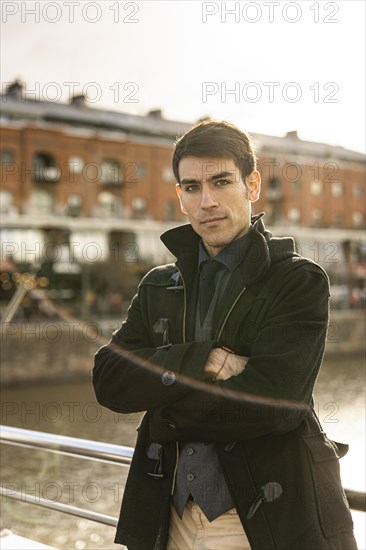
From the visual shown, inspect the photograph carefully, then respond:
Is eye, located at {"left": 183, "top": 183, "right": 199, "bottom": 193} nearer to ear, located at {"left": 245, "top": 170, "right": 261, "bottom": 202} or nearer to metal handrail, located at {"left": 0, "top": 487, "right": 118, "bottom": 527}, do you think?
ear, located at {"left": 245, "top": 170, "right": 261, "bottom": 202}

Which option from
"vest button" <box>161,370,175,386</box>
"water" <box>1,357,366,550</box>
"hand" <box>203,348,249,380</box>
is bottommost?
"water" <box>1,357,366,550</box>

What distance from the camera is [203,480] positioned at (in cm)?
158

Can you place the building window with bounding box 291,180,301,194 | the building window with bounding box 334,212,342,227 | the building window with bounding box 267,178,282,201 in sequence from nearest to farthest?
the building window with bounding box 267,178,282,201, the building window with bounding box 291,180,301,194, the building window with bounding box 334,212,342,227

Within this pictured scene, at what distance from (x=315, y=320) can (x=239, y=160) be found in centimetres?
38

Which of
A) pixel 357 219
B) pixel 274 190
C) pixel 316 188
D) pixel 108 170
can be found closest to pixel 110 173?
pixel 108 170

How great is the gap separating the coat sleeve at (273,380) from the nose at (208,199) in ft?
0.74

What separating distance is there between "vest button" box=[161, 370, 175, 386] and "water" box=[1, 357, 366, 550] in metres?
5.72

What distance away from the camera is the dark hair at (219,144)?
1.65 meters

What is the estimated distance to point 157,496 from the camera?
1.65 m

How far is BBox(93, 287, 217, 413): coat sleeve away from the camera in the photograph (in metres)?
1.60

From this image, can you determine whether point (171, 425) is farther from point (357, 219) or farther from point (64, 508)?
point (357, 219)

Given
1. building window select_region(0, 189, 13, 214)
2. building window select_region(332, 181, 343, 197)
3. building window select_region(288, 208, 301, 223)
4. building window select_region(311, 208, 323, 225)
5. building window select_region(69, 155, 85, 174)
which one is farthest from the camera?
building window select_region(332, 181, 343, 197)

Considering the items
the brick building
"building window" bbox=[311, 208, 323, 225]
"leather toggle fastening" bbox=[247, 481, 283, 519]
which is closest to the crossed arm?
"leather toggle fastening" bbox=[247, 481, 283, 519]

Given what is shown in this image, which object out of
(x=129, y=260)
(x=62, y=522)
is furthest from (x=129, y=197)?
(x=62, y=522)
